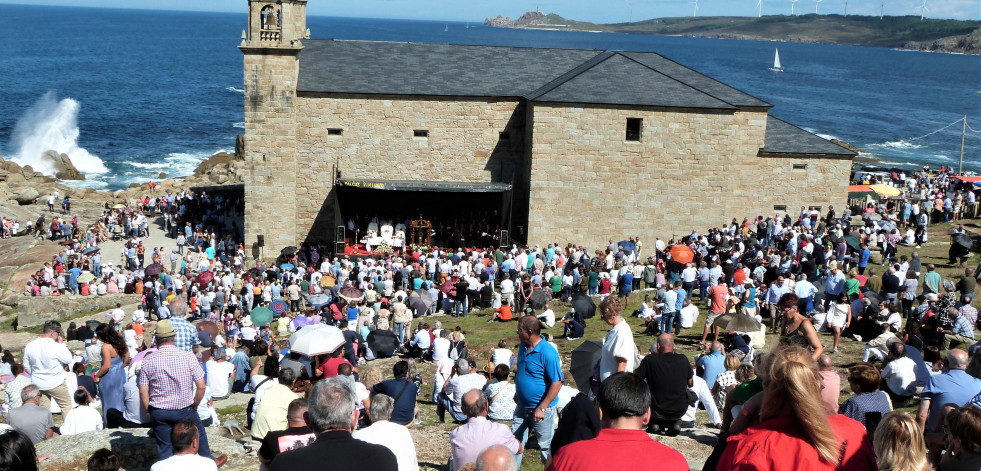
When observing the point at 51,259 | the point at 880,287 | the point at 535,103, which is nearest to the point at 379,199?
the point at 535,103

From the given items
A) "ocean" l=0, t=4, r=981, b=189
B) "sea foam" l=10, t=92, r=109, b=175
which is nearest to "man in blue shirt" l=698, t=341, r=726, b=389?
"ocean" l=0, t=4, r=981, b=189

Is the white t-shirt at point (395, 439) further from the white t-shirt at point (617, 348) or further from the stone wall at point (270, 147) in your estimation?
the stone wall at point (270, 147)

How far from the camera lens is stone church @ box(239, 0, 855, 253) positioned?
31.1 meters

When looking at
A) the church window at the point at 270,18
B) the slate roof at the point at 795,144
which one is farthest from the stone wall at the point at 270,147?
the slate roof at the point at 795,144

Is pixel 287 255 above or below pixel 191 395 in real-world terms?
below

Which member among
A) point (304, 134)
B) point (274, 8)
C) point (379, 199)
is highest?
point (274, 8)

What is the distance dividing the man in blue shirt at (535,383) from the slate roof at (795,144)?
25.3 meters

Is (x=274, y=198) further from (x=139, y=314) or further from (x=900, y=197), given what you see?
(x=900, y=197)

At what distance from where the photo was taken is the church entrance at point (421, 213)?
3156 cm

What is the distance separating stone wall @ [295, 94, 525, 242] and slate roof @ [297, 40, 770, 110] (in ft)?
1.68

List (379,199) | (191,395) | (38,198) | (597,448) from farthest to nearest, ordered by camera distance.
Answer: (38,198)
(379,199)
(191,395)
(597,448)

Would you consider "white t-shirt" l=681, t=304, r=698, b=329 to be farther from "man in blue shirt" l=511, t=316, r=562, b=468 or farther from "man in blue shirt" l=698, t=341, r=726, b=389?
"man in blue shirt" l=511, t=316, r=562, b=468

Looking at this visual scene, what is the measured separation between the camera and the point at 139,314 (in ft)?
73.5

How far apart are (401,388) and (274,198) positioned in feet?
73.9
